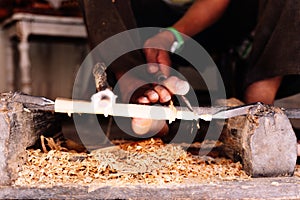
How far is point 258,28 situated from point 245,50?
482 mm

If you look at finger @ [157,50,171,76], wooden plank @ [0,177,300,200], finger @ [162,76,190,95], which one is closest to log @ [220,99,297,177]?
wooden plank @ [0,177,300,200]

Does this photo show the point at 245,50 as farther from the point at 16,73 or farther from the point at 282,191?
the point at 16,73

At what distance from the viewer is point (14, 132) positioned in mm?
633

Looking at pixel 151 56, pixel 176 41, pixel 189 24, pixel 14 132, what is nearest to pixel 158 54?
pixel 151 56

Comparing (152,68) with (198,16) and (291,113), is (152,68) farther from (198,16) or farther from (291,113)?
(198,16)

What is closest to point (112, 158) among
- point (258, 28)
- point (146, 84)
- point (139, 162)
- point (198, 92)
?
point (139, 162)

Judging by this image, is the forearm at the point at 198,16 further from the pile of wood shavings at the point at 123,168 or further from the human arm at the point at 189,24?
the pile of wood shavings at the point at 123,168

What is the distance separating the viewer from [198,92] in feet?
5.80

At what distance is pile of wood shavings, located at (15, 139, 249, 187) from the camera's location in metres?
0.63

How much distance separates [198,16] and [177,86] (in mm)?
509

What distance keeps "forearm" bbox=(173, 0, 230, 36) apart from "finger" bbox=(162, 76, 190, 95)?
1.40 feet

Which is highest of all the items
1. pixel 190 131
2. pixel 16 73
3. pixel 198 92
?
pixel 16 73

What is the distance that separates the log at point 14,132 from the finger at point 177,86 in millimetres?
236

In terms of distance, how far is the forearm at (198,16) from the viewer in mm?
1171
